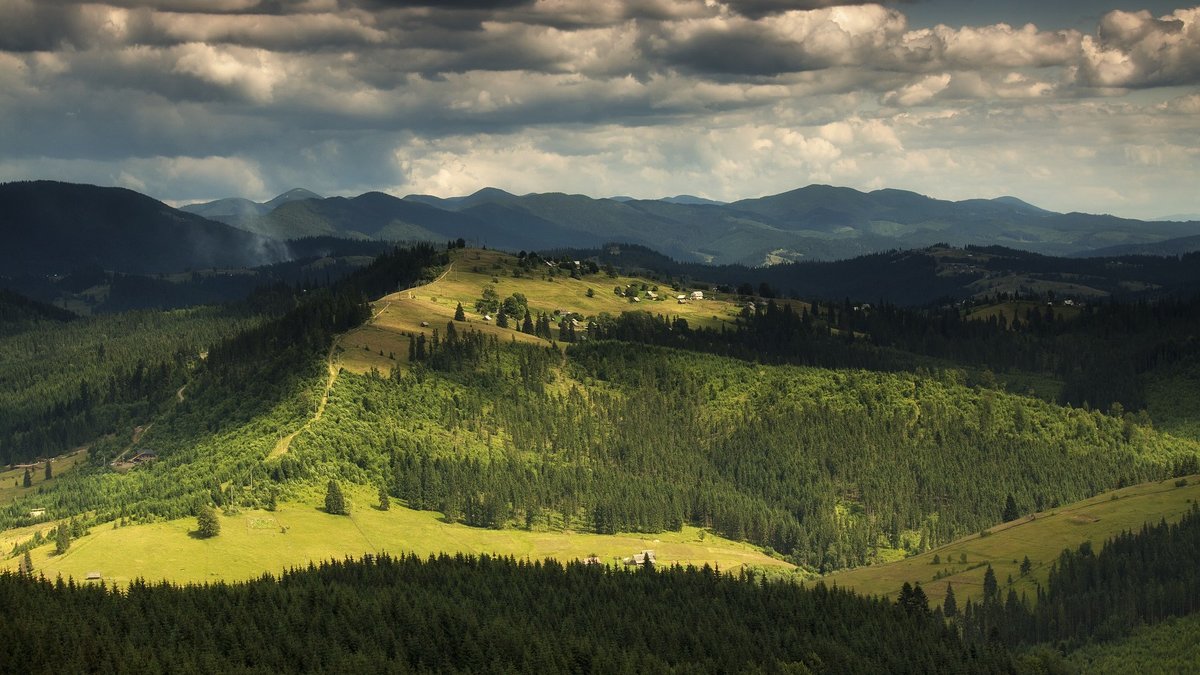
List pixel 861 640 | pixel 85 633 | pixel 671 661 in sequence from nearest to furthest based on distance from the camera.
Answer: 1. pixel 85 633
2. pixel 671 661
3. pixel 861 640

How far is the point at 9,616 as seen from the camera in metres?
161

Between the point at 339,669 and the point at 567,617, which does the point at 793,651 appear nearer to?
the point at 567,617

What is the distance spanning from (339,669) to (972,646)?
91854 mm

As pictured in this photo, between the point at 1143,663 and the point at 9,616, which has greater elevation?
the point at 9,616

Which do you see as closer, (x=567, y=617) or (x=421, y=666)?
(x=421, y=666)

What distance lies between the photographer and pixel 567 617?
18688 centimetres

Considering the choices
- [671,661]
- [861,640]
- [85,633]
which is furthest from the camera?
[861,640]

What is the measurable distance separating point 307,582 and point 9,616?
1778 inches

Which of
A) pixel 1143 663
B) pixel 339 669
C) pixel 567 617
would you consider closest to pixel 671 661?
pixel 567 617

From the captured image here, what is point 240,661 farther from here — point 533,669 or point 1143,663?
point 1143,663

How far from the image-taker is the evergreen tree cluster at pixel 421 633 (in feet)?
518

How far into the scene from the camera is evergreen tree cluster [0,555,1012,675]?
518 ft

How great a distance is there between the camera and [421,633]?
17412 centimetres

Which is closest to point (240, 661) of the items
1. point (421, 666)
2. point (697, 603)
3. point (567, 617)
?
point (421, 666)
